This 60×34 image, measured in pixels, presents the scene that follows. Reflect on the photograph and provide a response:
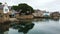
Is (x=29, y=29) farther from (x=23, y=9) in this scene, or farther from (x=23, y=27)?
(x=23, y=9)

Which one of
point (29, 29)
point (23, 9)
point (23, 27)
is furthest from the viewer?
point (23, 9)

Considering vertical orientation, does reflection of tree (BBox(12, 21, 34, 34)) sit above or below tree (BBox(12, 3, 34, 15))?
below

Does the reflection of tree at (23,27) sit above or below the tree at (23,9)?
below

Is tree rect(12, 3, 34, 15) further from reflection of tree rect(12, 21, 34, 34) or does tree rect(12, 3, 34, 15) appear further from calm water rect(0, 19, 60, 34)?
calm water rect(0, 19, 60, 34)

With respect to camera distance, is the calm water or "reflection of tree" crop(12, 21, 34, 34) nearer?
the calm water

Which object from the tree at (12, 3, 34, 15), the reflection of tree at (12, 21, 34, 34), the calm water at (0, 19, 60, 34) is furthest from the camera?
the tree at (12, 3, 34, 15)

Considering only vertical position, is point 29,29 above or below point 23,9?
below

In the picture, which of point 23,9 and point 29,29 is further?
point 23,9

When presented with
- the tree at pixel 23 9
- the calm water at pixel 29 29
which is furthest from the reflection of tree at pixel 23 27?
the tree at pixel 23 9

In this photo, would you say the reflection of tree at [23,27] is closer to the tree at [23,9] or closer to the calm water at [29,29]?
the calm water at [29,29]

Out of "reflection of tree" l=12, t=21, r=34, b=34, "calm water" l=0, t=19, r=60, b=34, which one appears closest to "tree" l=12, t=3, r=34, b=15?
"reflection of tree" l=12, t=21, r=34, b=34

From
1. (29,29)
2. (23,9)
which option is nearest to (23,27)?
(29,29)

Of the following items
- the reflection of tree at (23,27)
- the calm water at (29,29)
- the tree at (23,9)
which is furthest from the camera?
the tree at (23,9)

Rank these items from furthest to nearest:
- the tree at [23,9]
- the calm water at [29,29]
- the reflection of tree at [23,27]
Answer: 1. the tree at [23,9]
2. the reflection of tree at [23,27]
3. the calm water at [29,29]
